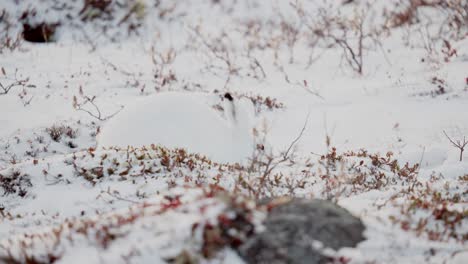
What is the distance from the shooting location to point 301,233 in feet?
7.81

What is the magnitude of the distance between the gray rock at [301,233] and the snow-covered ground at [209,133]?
0.31 feet

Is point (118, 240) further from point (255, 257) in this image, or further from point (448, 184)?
point (448, 184)

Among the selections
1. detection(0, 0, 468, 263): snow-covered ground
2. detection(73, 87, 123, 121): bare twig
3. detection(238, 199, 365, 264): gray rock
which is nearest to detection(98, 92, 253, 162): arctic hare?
detection(0, 0, 468, 263): snow-covered ground

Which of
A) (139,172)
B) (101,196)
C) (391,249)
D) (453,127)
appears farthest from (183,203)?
(453,127)

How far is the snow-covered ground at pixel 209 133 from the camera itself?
2627 millimetres

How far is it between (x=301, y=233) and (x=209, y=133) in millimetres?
2807

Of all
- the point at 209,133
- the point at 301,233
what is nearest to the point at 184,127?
the point at 209,133

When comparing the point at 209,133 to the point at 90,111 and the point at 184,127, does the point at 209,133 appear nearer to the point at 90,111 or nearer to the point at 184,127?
the point at 184,127

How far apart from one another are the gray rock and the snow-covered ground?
0.09 m

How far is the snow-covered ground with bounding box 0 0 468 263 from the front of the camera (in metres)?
2.63

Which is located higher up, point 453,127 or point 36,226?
point 453,127

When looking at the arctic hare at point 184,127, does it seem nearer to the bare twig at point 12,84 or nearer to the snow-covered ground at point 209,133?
the snow-covered ground at point 209,133

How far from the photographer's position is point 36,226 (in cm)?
386

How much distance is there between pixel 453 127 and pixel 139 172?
4763mm
